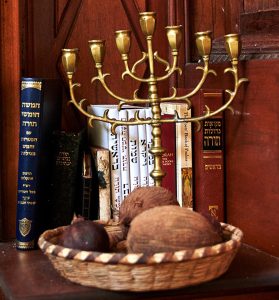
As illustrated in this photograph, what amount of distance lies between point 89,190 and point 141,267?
41cm

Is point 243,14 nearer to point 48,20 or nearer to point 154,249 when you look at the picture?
point 48,20

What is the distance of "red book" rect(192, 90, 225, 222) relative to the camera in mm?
1292

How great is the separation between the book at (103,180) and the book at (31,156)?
100 mm

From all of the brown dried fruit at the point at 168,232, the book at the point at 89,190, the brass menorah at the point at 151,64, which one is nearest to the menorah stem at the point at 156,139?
the brass menorah at the point at 151,64

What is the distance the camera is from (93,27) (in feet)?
4.67

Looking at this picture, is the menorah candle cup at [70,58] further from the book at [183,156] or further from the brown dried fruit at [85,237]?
the brown dried fruit at [85,237]

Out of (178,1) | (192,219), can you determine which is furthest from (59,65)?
(192,219)

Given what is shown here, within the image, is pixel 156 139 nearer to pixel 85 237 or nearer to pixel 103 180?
pixel 103 180

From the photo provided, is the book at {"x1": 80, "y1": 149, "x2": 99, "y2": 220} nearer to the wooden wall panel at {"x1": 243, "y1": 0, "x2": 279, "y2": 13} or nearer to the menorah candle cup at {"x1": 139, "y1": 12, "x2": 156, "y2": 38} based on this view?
the menorah candle cup at {"x1": 139, "y1": 12, "x2": 156, "y2": 38}

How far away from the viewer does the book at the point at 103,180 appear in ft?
4.16

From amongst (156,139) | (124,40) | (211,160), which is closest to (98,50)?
(124,40)

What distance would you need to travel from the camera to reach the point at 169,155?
1.32 meters

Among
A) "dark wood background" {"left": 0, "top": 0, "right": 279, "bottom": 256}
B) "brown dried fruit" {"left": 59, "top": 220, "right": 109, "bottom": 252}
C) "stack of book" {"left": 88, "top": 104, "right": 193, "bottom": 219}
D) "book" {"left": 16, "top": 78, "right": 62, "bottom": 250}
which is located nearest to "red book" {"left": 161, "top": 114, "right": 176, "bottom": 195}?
"stack of book" {"left": 88, "top": 104, "right": 193, "bottom": 219}

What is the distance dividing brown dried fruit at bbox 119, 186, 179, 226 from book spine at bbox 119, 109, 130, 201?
0.80 feet
